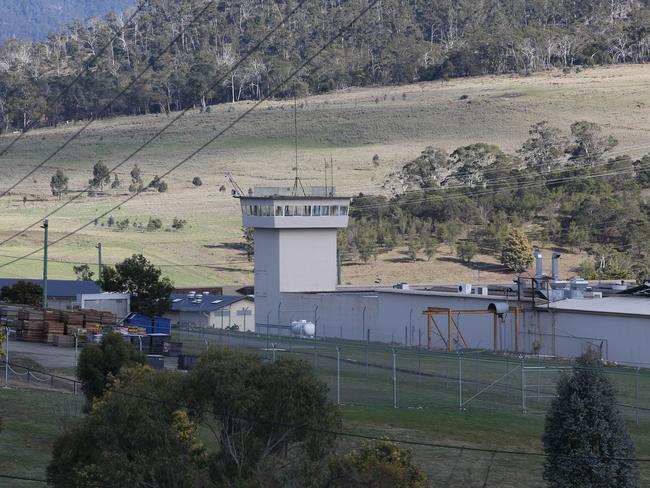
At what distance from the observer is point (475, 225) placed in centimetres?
11556

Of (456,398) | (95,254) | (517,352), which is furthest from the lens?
(95,254)

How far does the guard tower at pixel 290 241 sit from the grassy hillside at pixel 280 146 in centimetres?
2755

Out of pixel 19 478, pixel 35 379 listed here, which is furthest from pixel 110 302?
pixel 19 478

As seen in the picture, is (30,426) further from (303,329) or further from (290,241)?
(290,241)

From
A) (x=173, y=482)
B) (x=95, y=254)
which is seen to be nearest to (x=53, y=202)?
(x=95, y=254)

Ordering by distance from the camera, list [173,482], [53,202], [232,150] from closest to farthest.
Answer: [173,482] < [53,202] < [232,150]

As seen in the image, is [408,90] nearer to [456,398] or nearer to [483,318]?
[483,318]

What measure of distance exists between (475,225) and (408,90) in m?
74.2

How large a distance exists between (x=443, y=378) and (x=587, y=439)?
59.4 feet

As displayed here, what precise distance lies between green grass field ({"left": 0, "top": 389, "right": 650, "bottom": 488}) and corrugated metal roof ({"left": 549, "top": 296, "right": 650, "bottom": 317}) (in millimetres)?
15157

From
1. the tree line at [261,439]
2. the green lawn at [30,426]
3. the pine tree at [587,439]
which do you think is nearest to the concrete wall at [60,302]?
the green lawn at [30,426]

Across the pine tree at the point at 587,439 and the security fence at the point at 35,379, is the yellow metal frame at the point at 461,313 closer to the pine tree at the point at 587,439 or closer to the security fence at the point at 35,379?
the security fence at the point at 35,379

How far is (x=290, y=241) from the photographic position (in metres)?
68.9

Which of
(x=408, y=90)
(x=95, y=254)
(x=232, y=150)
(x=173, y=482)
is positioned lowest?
(x=173, y=482)
